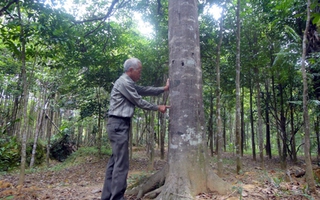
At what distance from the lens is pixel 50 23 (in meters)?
4.91

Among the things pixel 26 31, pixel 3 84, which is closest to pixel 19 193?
pixel 26 31

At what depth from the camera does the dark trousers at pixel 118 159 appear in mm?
3172

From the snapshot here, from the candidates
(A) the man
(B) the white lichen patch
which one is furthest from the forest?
(A) the man

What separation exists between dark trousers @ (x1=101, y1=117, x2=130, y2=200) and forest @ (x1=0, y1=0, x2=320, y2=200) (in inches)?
17.7

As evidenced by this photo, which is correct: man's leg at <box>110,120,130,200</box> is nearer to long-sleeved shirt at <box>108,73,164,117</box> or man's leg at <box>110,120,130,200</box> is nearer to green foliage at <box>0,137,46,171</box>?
long-sleeved shirt at <box>108,73,164,117</box>

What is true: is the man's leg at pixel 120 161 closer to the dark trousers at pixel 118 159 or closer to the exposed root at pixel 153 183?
the dark trousers at pixel 118 159

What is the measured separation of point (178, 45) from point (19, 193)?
186 inches

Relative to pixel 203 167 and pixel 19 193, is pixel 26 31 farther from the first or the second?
pixel 203 167

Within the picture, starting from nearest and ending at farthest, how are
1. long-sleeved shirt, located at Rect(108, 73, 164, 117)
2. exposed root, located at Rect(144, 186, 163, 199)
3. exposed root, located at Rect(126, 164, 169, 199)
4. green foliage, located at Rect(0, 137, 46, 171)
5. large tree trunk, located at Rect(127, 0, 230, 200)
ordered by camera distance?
large tree trunk, located at Rect(127, 0, 230, 200) < exposed root, located at Rect(144, 186, 163, 199) < long-sleeved shirt, located at Rect(108, 73, 164, 117) < exposed root, located at Rect(126, 164, 169, 199) < green foliage, located at Rect(0, 137, 46, 171)

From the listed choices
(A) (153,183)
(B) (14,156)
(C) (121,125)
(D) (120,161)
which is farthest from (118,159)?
(B) (14,156)

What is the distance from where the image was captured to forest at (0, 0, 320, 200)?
3.06 metres

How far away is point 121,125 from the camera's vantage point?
3.33 m

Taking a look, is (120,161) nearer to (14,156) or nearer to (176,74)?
(176,74)

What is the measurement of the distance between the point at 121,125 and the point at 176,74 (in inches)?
43.1
